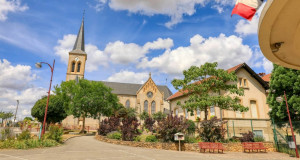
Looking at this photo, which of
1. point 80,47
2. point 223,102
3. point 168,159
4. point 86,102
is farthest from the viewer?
point 80,47

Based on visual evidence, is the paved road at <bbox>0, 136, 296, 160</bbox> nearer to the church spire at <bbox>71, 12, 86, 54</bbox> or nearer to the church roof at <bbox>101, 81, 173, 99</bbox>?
the church roof at <bbox>101, 81, 173, 99</bbox>

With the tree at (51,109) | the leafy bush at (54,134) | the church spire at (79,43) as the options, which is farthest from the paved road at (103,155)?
the church spire at (79,43)

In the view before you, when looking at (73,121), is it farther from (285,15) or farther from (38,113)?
(285,15)

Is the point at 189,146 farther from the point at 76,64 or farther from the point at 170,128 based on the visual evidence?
the point at 76,64

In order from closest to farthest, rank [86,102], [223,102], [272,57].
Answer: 1. [272,57]
2. [223,102]
3. [86,102]

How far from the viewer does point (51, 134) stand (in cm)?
1522

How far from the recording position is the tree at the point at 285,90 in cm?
1543

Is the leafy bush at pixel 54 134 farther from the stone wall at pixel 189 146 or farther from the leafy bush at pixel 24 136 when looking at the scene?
the stone wall at pixel 189 146

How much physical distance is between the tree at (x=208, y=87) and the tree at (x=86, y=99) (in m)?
17.6

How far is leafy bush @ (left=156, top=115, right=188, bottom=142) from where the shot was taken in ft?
48.4

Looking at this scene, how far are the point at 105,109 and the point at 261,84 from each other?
2435cm

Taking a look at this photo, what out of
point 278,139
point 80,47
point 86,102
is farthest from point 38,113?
point 278,139

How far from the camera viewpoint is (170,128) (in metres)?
14.9

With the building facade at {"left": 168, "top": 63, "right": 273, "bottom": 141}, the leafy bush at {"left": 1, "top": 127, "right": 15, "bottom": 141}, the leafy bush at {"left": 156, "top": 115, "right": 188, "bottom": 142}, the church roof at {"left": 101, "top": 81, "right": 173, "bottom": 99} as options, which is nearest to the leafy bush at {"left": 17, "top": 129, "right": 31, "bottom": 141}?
the leafy bush at {"left": 1, "top": 127, "right": 15, "bottom": 141}
